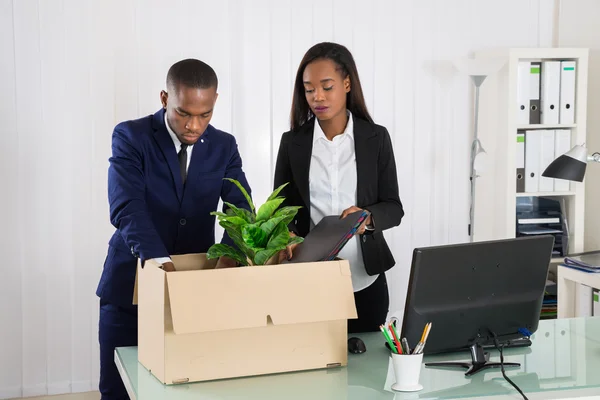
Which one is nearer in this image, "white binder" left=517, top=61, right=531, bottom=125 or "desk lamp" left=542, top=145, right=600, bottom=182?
"desk lamp" left=542, top=145, right=600, bottom=182

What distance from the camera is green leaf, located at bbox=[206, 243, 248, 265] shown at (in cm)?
184

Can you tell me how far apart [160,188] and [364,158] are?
2.31 feet

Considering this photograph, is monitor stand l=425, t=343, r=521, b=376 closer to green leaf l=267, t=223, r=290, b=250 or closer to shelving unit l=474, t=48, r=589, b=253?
green leaf l=267, t=223, r=290, b=250

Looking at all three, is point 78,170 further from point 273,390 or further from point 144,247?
point 273,390

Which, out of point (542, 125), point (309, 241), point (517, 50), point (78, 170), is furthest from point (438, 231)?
point (309, 241)

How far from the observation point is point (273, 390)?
1.70 m

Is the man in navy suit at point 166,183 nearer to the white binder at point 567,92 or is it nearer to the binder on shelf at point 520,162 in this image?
the binder on shelf at point 520,162

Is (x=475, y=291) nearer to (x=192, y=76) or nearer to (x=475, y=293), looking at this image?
(x=475, y=293)

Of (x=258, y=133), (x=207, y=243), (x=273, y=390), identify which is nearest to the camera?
(x=273, y=390)

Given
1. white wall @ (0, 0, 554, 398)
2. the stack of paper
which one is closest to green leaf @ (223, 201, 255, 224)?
white wall @ (0, 0, 554, 398)

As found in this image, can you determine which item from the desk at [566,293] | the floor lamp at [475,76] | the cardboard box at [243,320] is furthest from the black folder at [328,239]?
the floor lamp at [475,76]

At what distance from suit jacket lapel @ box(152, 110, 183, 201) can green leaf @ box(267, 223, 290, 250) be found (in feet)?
1.81

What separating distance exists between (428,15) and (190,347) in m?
3.05

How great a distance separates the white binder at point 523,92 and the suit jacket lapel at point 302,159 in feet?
6.52
